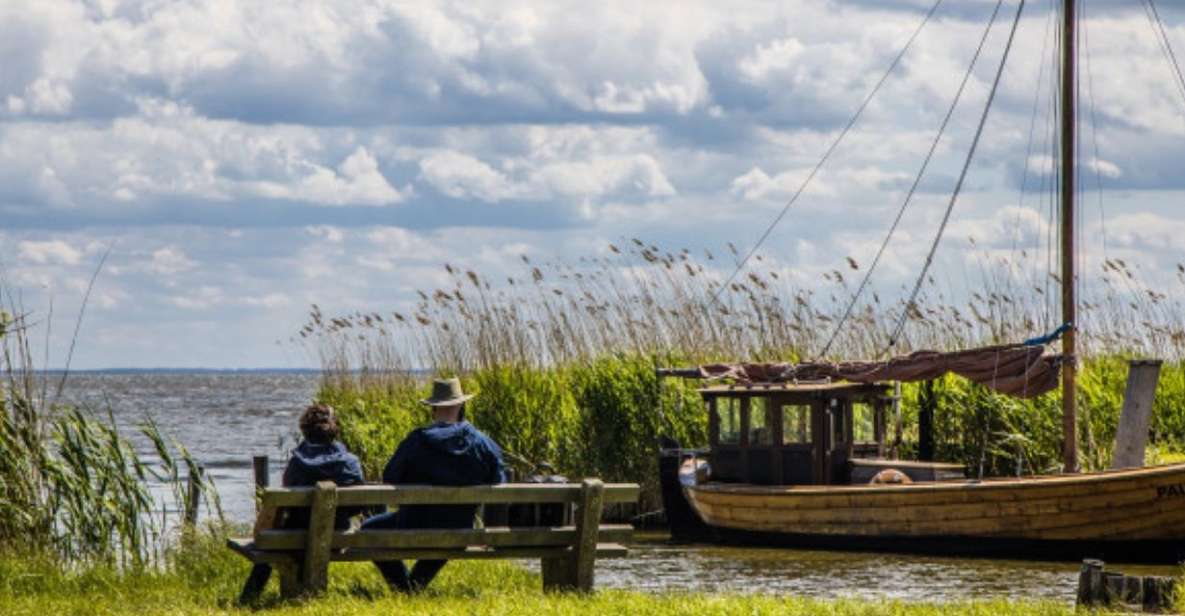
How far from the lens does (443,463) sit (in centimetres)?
1359

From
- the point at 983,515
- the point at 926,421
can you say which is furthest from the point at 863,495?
the point at 926,421

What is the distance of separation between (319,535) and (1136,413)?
11.6 meters

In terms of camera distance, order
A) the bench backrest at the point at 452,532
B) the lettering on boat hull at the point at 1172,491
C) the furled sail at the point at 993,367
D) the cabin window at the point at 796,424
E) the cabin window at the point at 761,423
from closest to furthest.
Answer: the bench backrest at the point at 452,532, the lettering on boat hull at the point at 1172,491, the furled sail at the point at 993,367, the cabin window at the point at 796,424, the cabin window at the point at 761,423

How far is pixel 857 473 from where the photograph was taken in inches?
946

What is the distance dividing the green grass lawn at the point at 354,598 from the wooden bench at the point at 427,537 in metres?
0.24

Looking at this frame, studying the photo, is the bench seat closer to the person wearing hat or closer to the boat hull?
the person wearing hat

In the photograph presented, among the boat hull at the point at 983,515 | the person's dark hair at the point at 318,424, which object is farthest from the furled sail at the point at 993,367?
the person's dark hair at the point at 318,424

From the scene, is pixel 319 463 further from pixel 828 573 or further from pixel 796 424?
pixel 796 424

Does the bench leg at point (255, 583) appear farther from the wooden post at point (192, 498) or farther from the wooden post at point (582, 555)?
the wooden post at point (192, 498)

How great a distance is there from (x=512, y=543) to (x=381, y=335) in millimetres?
16701

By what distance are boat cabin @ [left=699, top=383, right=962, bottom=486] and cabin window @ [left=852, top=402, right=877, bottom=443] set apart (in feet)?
0.73

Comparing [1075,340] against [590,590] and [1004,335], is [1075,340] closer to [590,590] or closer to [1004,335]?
[1004,335]

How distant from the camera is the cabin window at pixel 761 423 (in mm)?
24359

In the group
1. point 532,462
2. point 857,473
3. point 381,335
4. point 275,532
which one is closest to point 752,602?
point 275,532
